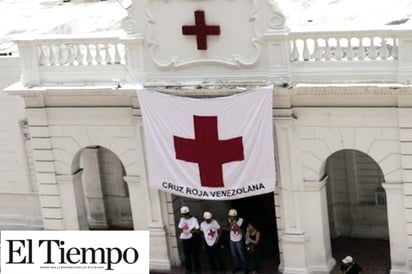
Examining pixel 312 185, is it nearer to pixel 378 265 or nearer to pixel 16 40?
pixel 378 265

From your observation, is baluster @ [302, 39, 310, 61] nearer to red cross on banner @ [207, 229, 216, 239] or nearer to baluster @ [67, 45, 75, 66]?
red cross on banner @ [207, 229, 216, 239]

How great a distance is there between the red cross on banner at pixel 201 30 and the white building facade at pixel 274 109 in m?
0.05

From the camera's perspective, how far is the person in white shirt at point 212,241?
91.0 ft

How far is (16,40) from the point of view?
1108 inches

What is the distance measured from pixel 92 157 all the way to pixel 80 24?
323 cm

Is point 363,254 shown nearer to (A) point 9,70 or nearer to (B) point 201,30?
(B) point 201,30

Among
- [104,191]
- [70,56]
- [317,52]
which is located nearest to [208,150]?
[317,52]

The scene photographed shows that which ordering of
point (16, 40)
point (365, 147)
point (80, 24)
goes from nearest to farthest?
1. point (365, 147)
2. point (16, 40)
3. point (80, 24)

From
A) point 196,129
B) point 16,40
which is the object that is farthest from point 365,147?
point 16,40

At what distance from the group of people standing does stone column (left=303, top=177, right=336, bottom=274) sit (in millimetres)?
1141

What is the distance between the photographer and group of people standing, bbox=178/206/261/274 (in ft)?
90.3

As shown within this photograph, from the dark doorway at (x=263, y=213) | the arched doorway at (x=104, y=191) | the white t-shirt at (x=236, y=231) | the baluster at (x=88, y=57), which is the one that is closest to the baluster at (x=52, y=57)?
the baluster at (x=88, y=57)

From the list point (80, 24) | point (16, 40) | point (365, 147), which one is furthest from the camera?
point (80, 24)

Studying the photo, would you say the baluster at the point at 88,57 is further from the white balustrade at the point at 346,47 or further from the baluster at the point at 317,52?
the baluster at the point at 317,52
